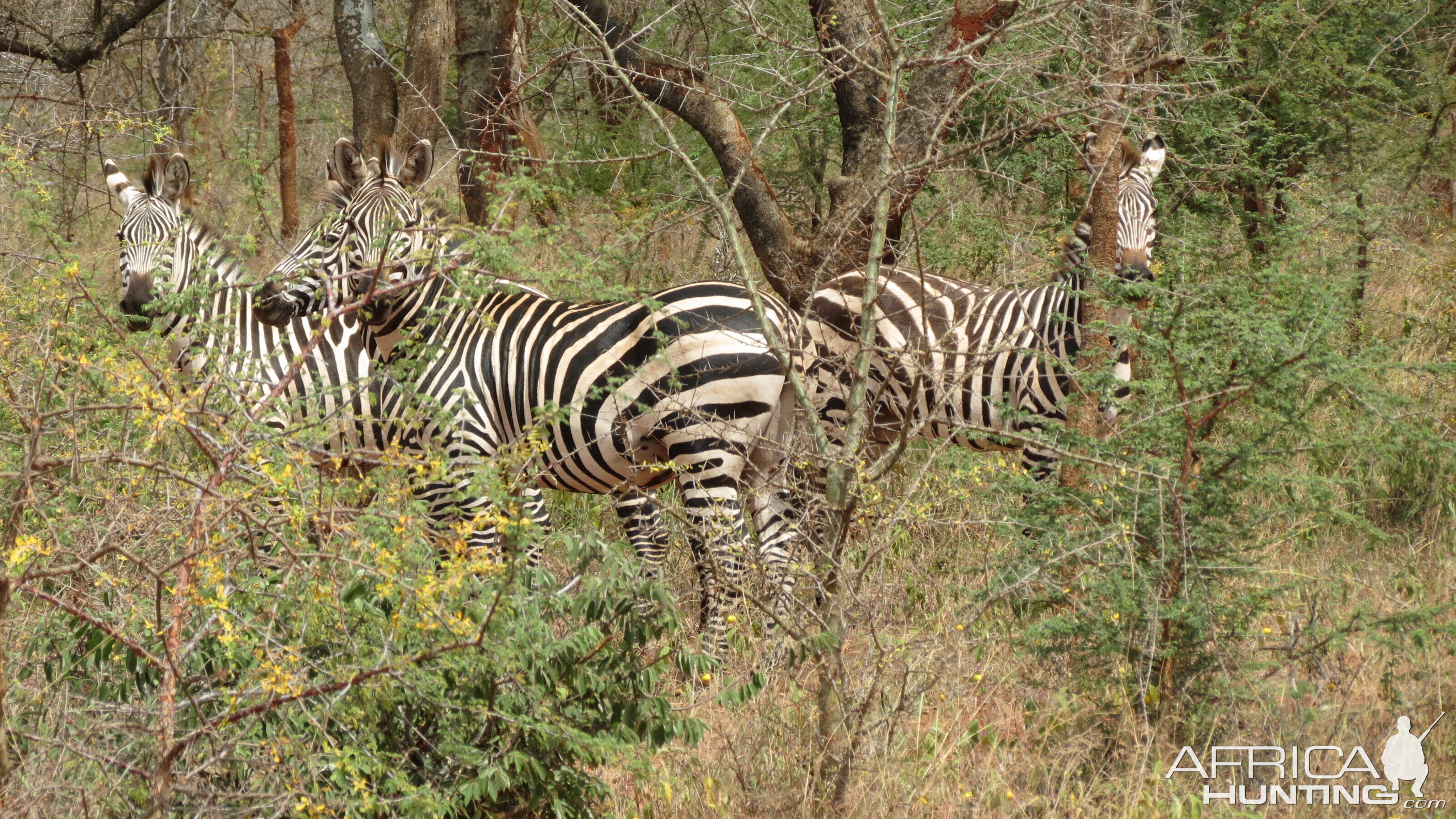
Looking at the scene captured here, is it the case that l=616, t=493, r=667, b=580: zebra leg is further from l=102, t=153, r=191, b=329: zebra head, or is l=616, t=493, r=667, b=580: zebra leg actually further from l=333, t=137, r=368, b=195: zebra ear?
l=102, t=153, r=191, b=329: zebra head

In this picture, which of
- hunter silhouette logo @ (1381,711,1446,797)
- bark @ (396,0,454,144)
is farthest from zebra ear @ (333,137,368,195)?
hunter silhouette logo @ (1381,711,1446,797)

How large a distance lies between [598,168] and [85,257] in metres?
3.81

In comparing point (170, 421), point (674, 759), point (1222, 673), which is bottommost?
point (674, 759)

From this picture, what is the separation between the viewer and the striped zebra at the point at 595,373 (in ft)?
15.6

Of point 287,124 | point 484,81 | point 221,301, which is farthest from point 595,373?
point 287,124

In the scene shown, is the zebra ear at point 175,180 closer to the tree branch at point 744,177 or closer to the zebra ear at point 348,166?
the zebra ear at point 348,166

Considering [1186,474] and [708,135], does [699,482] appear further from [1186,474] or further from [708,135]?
[708,135]

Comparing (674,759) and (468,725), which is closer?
(468,725)

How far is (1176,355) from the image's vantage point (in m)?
3.88

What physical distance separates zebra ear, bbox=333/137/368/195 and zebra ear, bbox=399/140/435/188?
0.17 metres

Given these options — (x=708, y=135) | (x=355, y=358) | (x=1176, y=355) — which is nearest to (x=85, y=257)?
(x=355, y=358)

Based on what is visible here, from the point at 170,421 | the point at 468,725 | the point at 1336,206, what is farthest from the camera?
the point at 1336,206

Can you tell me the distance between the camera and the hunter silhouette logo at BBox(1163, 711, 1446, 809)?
3311 mm

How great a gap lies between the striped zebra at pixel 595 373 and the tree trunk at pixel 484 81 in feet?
6.70
